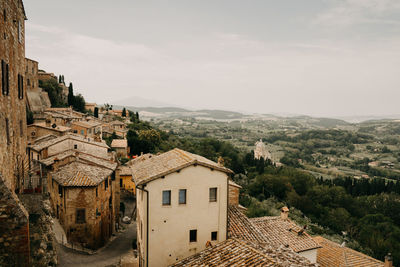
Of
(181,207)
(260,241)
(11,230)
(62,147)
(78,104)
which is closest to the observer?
(11,230)

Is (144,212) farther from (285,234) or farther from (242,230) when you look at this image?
(285,234)

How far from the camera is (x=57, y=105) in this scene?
79.5m

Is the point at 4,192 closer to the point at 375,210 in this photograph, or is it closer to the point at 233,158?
the point at 375,210

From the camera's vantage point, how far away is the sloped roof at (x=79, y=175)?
23641 millimetres

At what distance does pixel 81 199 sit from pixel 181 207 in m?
12.1

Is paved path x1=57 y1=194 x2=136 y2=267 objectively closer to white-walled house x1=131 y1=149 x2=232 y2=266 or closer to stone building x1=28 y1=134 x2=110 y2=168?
white-walled house x1=131 y1=149 x2=232 y2=266

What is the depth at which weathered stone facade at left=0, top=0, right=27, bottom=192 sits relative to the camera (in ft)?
41.1

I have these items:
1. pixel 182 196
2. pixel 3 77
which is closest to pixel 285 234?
pixel 182 196

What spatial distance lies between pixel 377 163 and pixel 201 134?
10130 centimetres

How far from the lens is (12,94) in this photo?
14.6m

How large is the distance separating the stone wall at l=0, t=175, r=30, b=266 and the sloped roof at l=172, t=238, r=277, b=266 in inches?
311

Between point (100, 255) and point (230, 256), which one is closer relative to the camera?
point (230, 256)

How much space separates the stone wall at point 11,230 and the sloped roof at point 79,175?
15.5m

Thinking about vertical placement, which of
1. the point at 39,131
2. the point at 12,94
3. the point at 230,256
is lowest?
the point at 230,256
